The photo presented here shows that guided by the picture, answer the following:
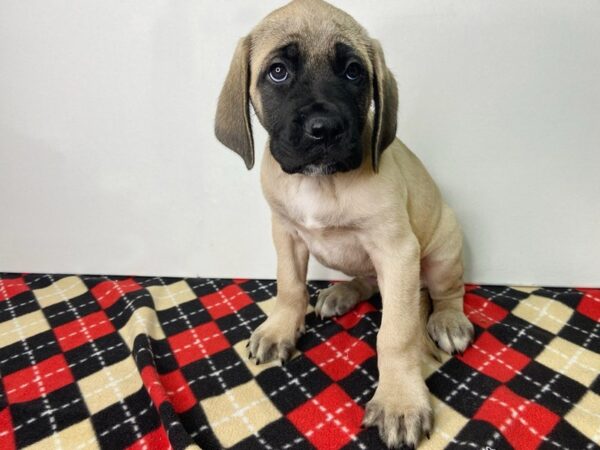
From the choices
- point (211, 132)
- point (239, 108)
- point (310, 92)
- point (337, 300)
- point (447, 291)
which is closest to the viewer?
point (310, 92)

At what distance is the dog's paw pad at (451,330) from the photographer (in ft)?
7.88

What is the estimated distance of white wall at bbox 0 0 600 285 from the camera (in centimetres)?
271

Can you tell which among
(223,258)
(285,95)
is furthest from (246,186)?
(285,95)

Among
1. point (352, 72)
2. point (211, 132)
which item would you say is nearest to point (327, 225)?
point (352, 72)

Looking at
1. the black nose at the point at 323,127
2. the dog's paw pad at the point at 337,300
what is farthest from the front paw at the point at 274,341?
the black nose at the point at 323,127

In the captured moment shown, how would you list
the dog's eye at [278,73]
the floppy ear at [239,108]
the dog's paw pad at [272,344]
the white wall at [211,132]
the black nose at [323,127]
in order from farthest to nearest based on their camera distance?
the white wall at [211,132], the dog's paw pad at [272,344], the floppy ear at [239,108], the dog's eye at [278,73], the black nose at [323,127]

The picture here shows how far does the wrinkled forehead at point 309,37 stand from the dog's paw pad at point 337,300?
139 cm

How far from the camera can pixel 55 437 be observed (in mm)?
1947

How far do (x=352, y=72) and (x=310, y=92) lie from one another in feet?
0.88

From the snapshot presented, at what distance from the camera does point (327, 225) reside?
2.08 metres

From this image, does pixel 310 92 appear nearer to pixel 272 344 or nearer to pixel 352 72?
pixel 352 72

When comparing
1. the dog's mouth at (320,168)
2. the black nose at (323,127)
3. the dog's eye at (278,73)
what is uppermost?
the dog's eye at (278,73)

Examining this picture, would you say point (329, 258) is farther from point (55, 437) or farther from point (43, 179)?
point (43, 179)

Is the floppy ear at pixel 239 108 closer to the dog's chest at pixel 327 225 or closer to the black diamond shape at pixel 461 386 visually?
the dog's chest at pixel 327 225
